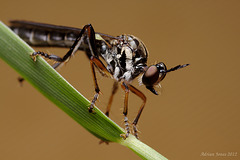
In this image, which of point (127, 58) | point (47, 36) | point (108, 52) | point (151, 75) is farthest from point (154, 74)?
point (47, 36)

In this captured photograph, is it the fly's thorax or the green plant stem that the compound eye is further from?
the green plant stem

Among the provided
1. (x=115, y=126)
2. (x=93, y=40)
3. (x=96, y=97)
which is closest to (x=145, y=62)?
(x=93, y=40)

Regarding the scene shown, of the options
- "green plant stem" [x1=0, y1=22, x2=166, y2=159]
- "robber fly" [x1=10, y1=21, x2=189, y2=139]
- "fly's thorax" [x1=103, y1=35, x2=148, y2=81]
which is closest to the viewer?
"green plant stem" [x1=0, y1=22, x2=166, y2=159]

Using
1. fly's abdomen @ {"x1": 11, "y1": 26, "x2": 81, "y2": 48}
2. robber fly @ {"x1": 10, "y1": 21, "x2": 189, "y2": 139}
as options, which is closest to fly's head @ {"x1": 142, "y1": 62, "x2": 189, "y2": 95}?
robber fly @ {"x1": 10, "y1": 21, "x2": 189, "y2": 139}

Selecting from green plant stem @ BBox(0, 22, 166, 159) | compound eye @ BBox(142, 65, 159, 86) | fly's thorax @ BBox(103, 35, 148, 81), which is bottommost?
green plant stem @ BBox(0, 22, 166, 159)

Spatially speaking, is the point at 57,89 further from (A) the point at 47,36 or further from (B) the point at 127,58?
(A) the point at 47,36

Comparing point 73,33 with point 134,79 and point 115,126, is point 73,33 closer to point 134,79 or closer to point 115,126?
point 134,79

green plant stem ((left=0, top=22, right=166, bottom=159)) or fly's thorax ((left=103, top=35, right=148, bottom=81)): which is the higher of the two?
fly's thorax ((left=103, top=35, right=148, bottom=81))

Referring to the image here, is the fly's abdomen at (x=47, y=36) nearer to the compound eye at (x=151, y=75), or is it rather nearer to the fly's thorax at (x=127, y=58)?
the fly's thorax at (x=127, y=58)
